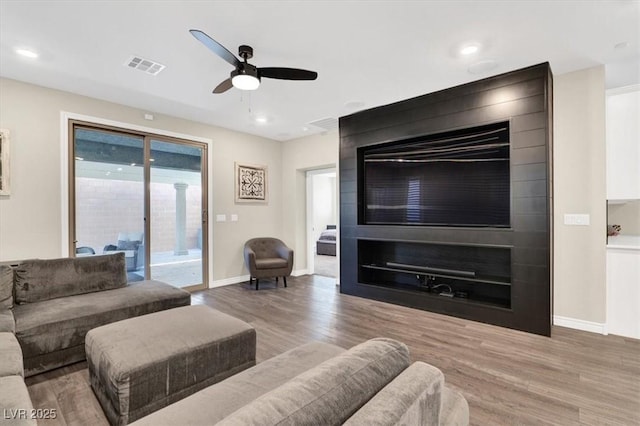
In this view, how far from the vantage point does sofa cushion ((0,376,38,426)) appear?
48.4 inches

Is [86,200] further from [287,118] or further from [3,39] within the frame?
[287,118]

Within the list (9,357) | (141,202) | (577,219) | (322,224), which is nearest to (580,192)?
(577,219)

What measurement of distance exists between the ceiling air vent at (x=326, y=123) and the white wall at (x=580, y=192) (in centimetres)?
295

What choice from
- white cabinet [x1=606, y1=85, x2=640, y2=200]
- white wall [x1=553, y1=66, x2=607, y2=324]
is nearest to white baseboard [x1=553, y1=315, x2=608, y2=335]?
white wall [x1=553, y1=66, x2=607, y2=324]

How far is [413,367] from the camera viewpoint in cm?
101

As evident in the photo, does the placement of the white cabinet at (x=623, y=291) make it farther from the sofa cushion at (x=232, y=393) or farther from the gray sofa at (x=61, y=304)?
the gray sofa at (x=61, y=304)

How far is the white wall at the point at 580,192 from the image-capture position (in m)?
3.15

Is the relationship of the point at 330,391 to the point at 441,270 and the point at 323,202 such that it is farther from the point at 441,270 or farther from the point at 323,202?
the point at 323,202

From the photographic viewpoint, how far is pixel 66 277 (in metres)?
3.06

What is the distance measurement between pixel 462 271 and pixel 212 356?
3210 mm

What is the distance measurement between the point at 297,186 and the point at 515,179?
391 cm

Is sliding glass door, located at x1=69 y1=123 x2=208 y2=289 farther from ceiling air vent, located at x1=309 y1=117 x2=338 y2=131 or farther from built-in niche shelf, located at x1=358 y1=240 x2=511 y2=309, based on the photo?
built-in niche shelf, located at x1=358 y1=240 x2=511 y2=309

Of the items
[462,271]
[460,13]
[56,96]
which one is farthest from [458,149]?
[56,96]

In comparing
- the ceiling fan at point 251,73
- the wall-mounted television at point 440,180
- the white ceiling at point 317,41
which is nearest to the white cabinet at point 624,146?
the white ceiling at point 317,41
